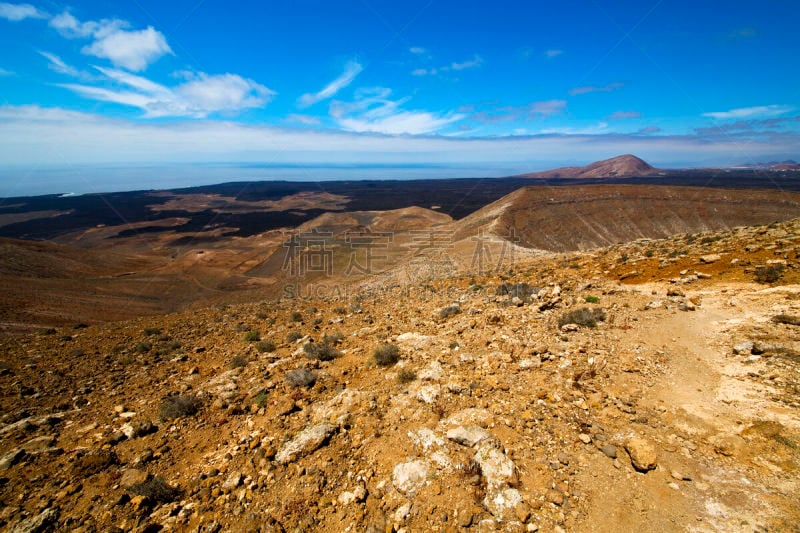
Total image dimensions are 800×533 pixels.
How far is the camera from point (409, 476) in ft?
11.4

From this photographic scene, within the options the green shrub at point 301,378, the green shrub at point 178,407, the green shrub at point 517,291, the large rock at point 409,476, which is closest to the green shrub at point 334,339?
the green shrub at point 301,378

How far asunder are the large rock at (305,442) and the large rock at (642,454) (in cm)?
340

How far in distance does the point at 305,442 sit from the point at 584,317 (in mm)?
5400

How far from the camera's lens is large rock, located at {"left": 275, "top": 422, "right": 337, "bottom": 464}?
3.97m

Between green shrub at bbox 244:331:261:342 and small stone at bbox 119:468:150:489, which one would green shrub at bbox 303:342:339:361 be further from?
small stone at bbox 119:468:150:489

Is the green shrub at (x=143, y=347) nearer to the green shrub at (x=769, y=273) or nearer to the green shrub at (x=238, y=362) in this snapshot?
the green shrub at (x=238, y=362)

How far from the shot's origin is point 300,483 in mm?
3584

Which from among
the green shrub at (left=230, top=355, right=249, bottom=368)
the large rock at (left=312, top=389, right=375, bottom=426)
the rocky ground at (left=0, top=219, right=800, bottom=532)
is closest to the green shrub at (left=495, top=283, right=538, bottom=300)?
the rocky ground at (left=0, top=219, right=800, bottom=532)

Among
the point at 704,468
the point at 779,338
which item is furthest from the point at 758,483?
the point at 779,338

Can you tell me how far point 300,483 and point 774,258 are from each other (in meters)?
11.0

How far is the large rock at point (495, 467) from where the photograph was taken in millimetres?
3268

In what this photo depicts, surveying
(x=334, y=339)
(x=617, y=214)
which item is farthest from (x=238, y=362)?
(x=617, y=214)

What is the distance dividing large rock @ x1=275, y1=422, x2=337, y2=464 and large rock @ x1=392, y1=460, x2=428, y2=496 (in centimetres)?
107

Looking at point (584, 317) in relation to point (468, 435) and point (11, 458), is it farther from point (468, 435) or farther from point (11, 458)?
point (11, 458)
